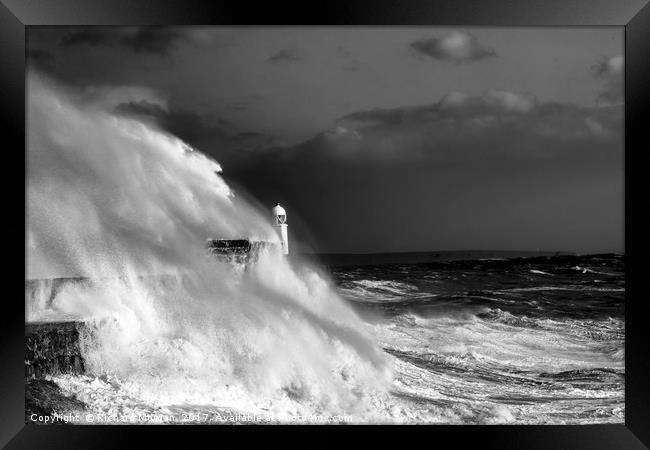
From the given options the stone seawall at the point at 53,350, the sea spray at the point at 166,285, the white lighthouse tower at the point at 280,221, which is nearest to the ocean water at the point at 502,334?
the sea spray at the point at 166,285

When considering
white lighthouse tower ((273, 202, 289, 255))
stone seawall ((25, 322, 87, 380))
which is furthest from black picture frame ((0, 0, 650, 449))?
white lighthouse tower ((273, 202, 289, 255))

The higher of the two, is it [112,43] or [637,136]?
[112,43]

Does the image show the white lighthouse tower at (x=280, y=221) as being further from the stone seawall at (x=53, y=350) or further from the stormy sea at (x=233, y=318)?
the stone seawall at (x=53, y=350)

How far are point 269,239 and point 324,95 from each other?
4.21 feet

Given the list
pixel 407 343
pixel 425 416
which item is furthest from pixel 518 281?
pixel 425 416

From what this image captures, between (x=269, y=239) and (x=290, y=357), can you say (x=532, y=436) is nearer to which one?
(x=290, y=357)

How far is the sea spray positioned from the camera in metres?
4.51

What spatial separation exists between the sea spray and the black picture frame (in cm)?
55

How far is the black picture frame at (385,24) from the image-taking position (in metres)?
3.72

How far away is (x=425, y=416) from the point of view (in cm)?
457

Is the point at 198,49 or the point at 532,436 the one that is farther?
the point at 198,49

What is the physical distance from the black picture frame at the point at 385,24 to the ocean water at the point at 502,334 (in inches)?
27.0

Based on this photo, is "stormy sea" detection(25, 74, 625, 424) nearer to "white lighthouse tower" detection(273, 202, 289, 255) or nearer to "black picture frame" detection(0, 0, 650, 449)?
"white lighthouse tower" detection(273, 202, 289, 255)

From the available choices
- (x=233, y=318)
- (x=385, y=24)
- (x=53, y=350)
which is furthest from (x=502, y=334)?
(x=53, y=350)
